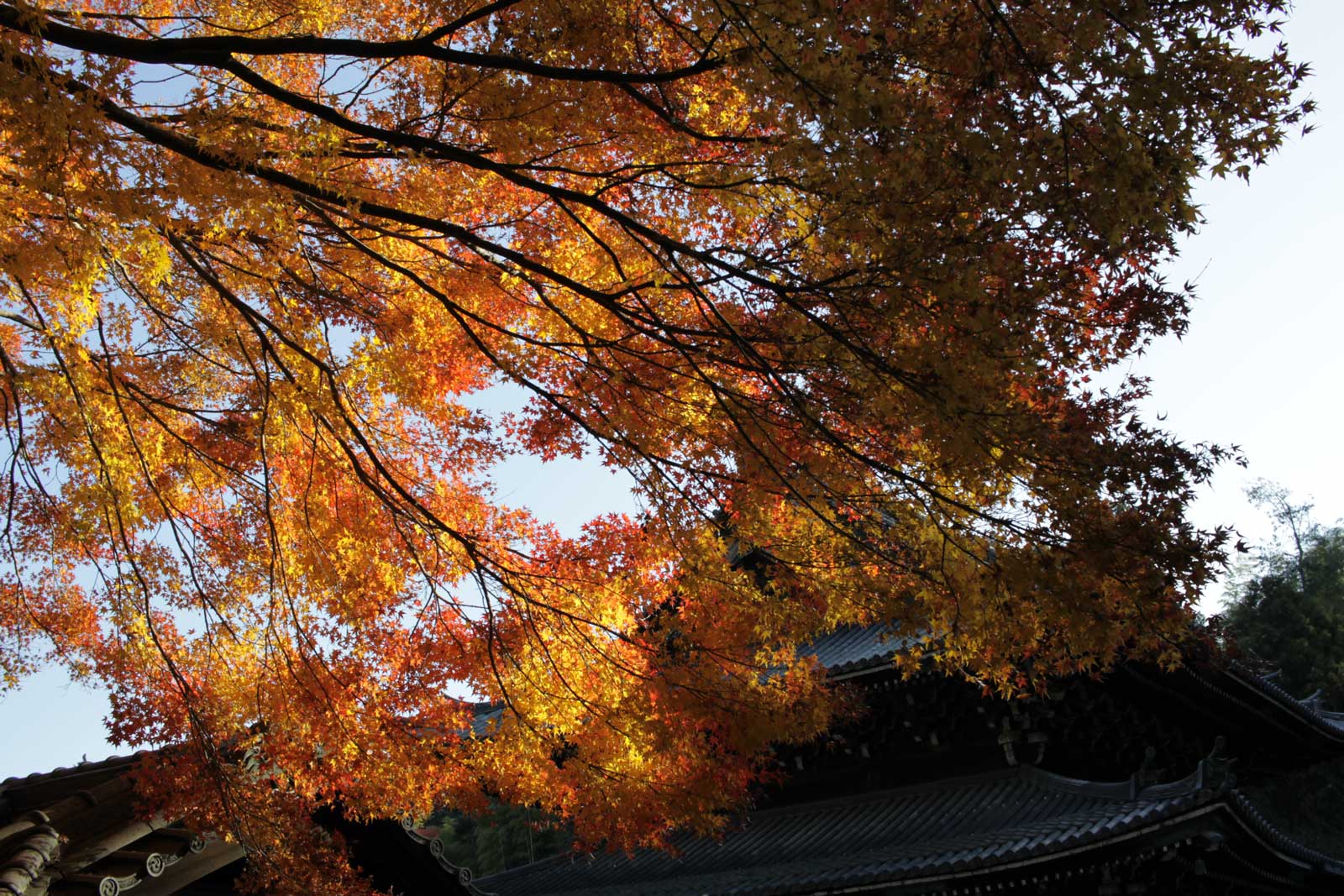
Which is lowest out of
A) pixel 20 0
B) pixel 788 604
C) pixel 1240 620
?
pixel 1240 620

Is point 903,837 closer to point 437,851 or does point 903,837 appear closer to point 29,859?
point 437,851

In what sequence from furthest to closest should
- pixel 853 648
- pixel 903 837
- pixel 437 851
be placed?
pixel 853 648
pixel 903 837
pixel 437 851

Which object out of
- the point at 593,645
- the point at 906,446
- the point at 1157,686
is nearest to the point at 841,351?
the point at 906,446

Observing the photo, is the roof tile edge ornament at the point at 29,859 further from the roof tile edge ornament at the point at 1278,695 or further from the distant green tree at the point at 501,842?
the distant green tree at the point at 501,842

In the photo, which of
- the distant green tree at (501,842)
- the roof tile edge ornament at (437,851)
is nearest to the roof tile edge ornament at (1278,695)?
the roof tile edge ornament at (437,851)

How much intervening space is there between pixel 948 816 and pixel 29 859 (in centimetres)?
749

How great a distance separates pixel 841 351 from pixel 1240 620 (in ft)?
95.4

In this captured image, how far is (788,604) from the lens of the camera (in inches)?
243

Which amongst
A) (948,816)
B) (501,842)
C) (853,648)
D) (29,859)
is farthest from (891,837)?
(501,842)

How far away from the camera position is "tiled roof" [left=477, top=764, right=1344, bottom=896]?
25.5 feet

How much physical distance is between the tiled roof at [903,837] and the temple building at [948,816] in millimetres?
24

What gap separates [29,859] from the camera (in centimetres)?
614

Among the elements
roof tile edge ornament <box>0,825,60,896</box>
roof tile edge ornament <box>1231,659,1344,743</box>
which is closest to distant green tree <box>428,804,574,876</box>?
roof tile edge ornament <box>1231,659,1344,743</box>

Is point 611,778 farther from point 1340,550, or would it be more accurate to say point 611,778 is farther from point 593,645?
point 1340,550
